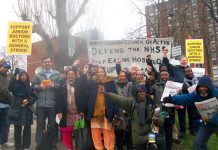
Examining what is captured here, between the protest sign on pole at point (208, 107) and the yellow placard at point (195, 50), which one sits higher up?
the yellow placard at point (195, 50)

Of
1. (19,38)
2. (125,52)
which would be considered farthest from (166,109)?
(19,38)

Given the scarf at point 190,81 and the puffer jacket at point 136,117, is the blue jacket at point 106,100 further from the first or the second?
the scarf at point 190,81

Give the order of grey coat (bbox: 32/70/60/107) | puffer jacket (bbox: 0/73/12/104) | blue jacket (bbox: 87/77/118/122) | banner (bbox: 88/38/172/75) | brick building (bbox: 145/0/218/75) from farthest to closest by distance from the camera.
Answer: brick building (bbox: 145/0/218/75) < banner (bbox: 88/38/172/75) < puffer jacket (bbox: 0/73/12/104) < grey coat (bbox: 32/70/60/107) < blue jacket (bbox: 87/77/118/122)

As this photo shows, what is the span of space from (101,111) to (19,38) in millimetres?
3631

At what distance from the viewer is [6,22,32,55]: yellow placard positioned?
9219mm

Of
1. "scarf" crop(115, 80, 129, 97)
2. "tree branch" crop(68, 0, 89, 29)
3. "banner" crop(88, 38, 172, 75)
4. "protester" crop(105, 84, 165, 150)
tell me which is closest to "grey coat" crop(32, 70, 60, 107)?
"scarf" crop(115, 80, 129, 97)

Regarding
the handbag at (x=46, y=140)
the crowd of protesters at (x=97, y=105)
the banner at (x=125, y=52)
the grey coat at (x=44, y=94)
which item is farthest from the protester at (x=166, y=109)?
the handbag at (x=46, y=140)

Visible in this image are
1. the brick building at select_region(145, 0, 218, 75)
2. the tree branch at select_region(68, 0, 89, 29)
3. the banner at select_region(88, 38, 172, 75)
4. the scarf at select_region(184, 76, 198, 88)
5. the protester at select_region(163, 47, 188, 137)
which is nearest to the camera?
the scarf at select_region(184, 76, 198, 88)

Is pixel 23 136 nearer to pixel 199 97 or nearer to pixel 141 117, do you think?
pixel 141 117

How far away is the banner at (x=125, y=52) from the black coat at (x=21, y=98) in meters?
2.39

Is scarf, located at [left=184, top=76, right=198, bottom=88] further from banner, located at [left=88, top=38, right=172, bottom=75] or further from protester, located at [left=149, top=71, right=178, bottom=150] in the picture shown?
banner, located at [left=88, top=38, right=172, bottom=75]

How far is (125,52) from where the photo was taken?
9.75m

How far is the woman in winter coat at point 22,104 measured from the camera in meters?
7.54

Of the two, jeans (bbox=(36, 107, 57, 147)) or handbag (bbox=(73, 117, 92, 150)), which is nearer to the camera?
handbag (bbox=(73, 117, 92, 150))
